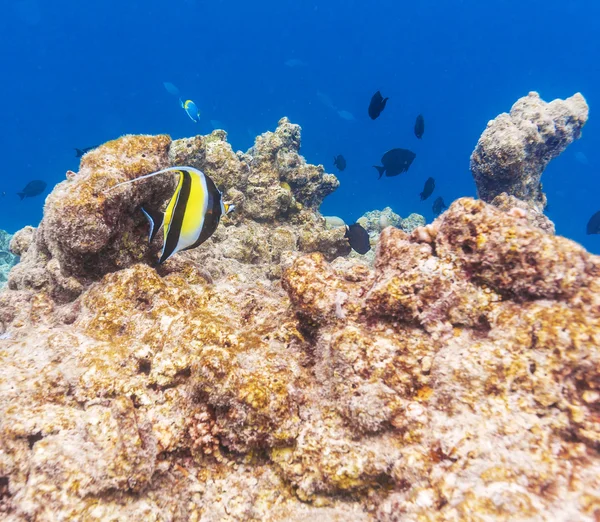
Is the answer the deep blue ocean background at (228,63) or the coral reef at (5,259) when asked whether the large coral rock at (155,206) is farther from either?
the deep blue ocean background at (228,63)

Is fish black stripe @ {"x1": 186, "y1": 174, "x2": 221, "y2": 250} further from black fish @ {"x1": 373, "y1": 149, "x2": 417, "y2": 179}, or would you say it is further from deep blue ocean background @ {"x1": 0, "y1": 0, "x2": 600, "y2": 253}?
deep blue ocean background @ {"x1": 0, "y1": 0, "x2": 600, "y2": 253}

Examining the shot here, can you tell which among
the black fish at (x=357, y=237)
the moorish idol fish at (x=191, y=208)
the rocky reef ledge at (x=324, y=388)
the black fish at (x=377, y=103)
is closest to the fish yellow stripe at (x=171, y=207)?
the moorish idol fish at (x=191, y=208)

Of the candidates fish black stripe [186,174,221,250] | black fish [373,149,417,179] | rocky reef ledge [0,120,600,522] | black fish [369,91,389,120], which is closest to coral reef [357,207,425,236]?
black fish [373,149,417,179]

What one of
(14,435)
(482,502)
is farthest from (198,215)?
(482,502)

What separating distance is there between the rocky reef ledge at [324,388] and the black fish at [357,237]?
3.18 meters

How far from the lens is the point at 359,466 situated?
1.62 m

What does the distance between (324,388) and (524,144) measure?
6559 millimetres

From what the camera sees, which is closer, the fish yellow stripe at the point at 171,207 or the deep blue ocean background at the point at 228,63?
the fish yellow stripe at the point at 171,207

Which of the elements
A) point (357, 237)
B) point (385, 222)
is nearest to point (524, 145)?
point (357, 237)

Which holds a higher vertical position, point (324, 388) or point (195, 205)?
point (195, 205)

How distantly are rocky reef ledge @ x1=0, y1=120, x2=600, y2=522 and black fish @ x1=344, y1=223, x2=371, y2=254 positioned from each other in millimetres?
3178

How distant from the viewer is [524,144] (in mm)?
6328

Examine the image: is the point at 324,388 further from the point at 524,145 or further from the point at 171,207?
the point at 524,145

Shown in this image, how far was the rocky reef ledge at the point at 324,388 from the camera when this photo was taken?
4.67 feet
